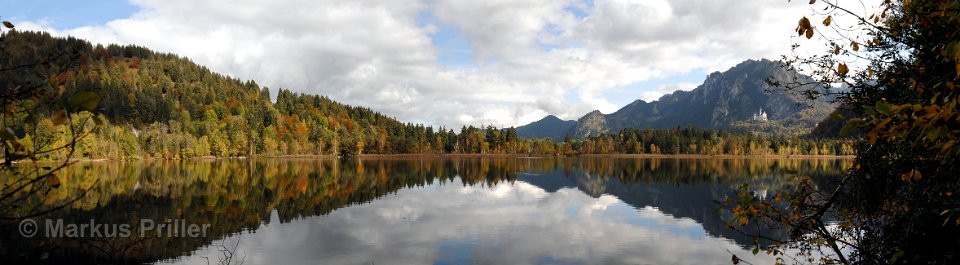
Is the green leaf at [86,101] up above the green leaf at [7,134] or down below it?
above

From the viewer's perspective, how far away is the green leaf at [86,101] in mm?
3438

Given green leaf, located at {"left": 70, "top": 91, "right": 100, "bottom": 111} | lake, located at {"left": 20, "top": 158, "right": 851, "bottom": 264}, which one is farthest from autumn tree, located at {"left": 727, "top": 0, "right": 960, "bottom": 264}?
green leaf, located at {"left": 70, "top": 91, "right": 100, "bottom": 111}

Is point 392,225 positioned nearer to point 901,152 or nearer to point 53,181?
point 901,152

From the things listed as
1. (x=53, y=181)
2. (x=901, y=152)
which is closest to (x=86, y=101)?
(x=53, y=181)

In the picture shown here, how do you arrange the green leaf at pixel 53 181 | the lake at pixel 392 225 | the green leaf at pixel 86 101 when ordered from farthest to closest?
the lake at pixel 392 225 < the green leaf at pixel 53 181 < the green leaf at pixel 86 101

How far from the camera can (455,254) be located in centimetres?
3428

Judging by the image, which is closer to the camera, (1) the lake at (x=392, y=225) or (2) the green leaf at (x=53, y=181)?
(2) the green leaf at (x=53, y=181)

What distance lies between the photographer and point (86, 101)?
137 inches

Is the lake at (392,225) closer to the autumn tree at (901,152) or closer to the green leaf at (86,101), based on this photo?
the autumn tree at (901,152)

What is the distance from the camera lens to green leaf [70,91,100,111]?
11.3 feet

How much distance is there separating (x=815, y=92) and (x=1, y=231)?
49579mm

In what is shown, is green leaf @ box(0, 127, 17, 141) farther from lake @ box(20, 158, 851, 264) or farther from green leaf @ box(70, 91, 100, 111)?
lake @ box(20, 158, 851, 264)

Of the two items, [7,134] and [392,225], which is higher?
[7,134]

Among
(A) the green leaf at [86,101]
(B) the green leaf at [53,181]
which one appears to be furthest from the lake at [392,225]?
(B) the green leaf at [53,181]
